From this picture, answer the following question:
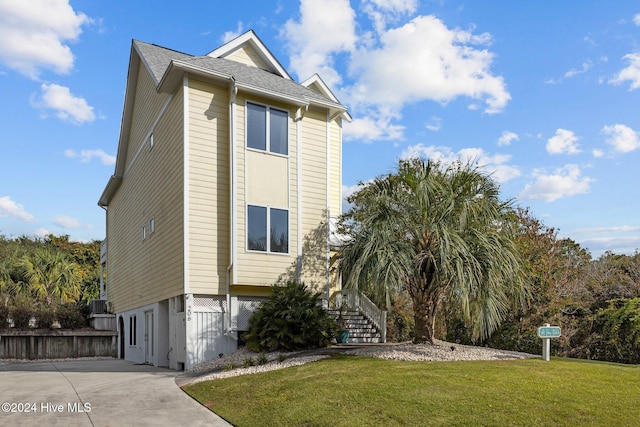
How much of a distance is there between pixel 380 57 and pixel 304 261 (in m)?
6.31

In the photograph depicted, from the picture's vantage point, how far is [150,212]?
59.4ft

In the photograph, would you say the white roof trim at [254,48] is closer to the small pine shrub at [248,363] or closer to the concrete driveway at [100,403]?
the small pine shrub at [248,363]

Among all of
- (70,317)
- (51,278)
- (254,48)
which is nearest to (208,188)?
(254,48)

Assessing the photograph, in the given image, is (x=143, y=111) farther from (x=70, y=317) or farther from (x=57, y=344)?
(x=70, y=317)

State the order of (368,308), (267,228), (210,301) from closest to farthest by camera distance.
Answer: (210,301) < (267,228) < (368,308)

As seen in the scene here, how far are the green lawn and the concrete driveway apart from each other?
20.7 inches

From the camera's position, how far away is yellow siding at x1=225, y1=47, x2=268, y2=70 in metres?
17.7

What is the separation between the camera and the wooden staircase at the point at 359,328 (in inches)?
647

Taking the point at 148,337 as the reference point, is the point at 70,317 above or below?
below

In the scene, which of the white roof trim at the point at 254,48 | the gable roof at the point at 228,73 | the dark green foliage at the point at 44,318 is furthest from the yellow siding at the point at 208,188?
the dark green foliage at the point at 44,318

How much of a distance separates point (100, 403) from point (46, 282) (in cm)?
2348

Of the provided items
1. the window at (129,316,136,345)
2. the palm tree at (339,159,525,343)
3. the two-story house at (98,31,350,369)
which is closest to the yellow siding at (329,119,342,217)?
the two-story house at (98,31,350,369)

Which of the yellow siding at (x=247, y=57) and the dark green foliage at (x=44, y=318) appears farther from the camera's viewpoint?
the dark green foliage at (x=44, y=318)

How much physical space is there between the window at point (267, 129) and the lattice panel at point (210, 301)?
444 cm
